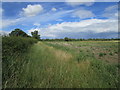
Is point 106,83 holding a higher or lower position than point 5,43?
lower

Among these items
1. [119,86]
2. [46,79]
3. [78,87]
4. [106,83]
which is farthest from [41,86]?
[119,86]

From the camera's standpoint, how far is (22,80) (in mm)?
2568

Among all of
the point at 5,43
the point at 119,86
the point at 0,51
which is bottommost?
the point at 119,86

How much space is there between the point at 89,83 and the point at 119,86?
2.50 ft

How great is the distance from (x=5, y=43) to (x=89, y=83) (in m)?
3.07

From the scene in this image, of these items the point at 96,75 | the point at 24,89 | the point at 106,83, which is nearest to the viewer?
the point at 24,89

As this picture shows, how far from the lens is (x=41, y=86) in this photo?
2344 millimetres

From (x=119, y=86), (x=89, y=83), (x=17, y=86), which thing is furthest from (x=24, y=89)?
(x=119, y=86)

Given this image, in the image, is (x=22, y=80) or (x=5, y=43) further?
(x=5, y=43)

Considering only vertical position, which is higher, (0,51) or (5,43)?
(5,43)

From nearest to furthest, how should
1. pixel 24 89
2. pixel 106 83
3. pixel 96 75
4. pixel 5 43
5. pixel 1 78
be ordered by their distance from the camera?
pixel 24 89 < pixel 1 78 < pixel 106 83 < pixel 96 75 < pixel 5 43

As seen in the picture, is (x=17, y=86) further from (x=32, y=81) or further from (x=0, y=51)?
(x=0, y=51)

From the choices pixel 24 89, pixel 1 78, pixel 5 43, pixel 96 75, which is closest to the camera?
pixel 24 89

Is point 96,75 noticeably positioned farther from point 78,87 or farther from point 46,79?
point 46,79
